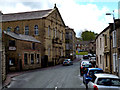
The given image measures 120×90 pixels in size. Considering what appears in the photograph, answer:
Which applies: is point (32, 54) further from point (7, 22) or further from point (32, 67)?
point (7, 22)

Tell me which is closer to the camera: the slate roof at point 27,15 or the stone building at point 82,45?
the slate roof at point 27,15

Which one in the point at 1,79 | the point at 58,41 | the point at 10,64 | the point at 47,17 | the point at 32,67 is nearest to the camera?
the point at 1,79

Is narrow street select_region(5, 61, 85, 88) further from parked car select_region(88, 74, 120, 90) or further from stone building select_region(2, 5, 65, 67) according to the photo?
stone building select_region(2, 5, 65, 67)

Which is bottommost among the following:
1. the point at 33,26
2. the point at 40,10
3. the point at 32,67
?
the point at 32,67

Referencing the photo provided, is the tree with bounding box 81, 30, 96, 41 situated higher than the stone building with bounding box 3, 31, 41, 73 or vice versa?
the tree with bounding box 81, 30, 96, 41

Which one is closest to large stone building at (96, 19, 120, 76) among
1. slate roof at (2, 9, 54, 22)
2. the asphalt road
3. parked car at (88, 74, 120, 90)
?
the asphalt road

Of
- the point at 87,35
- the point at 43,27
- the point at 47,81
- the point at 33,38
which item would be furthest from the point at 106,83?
the point at 87,35

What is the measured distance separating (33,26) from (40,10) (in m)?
7.25

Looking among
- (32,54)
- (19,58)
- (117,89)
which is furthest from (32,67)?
(117,89)

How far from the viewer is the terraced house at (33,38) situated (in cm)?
3033

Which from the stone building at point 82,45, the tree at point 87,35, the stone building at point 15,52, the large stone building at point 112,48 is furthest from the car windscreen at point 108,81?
the tree at point 87,35

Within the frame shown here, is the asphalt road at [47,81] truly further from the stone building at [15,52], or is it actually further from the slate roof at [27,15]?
the slate roof at [27,15]

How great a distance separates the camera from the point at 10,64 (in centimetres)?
3022

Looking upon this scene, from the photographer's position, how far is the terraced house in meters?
30.3
